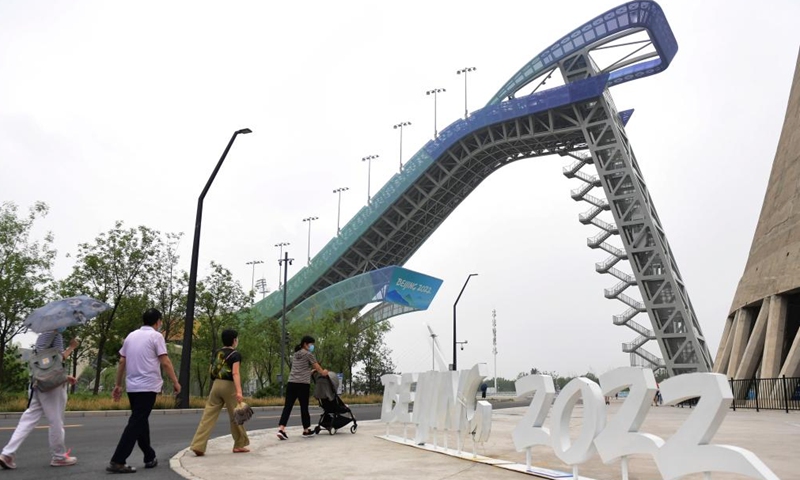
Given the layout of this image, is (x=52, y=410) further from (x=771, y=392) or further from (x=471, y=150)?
(x=471, y=150)

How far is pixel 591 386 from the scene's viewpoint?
19.3 feet

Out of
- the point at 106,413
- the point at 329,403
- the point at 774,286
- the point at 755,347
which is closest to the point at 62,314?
the point at 329,403

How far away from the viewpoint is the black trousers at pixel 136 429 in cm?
649

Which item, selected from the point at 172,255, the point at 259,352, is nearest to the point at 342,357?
the point at 259,352

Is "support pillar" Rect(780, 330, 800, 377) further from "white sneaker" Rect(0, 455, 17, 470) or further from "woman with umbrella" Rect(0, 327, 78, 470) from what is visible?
"white sneaker" Rect(0, 455, 17, 470)

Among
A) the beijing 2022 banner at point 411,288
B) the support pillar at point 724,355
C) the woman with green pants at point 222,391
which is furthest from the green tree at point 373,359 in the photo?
the woman with green pants at point 222,391

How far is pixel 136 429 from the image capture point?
6586 mm

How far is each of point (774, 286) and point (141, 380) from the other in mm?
23343

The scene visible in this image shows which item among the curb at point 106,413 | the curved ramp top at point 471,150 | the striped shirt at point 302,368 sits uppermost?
the curved ramp top at point 471,150

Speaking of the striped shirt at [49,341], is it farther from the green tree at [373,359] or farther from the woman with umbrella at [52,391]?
the green tree at [373,359]

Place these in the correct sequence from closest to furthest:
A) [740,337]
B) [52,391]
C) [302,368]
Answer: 1. [52,391]
2. [302,368]
3. [740,337]

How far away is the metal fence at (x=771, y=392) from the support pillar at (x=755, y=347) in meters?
0.76

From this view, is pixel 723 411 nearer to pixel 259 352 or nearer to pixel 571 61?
pixel 259 352

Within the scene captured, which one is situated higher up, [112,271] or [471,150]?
[471,150]
